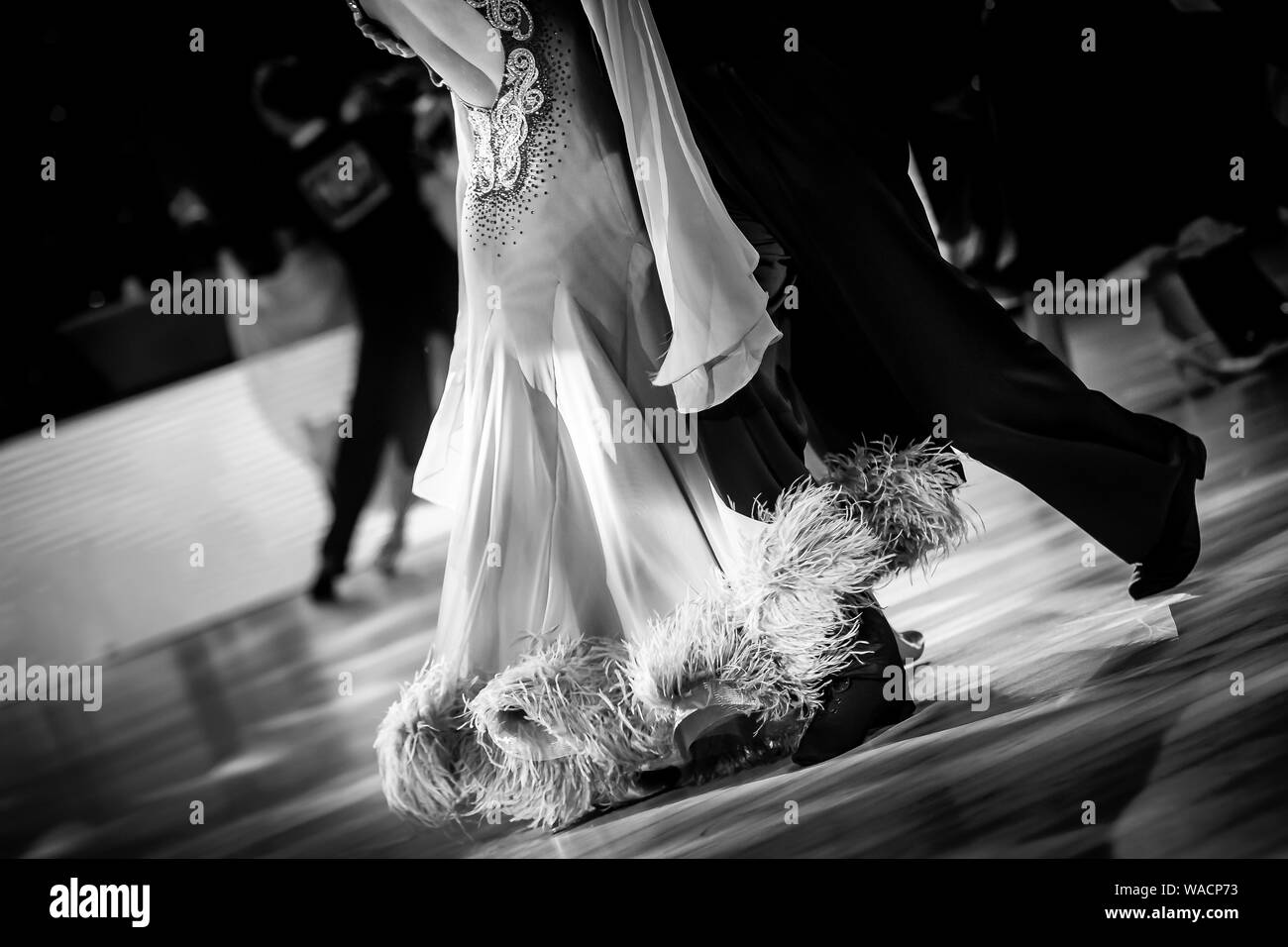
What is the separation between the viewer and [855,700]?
179 cm

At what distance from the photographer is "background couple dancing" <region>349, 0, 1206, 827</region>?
5.91 feet

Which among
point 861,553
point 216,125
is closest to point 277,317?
point 216,125

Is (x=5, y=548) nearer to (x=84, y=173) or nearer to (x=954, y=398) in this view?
(x=84, y=173)

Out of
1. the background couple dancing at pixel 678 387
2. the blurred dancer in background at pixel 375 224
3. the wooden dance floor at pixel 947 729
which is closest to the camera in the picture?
the wooden dance floor at pixel 947 729

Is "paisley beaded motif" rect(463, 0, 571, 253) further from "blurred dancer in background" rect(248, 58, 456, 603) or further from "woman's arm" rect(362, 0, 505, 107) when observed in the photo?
"blurred dancer in background" rect(248, 58, 456, 603)

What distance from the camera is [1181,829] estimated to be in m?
1.60

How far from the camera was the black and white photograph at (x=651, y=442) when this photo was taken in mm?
1772

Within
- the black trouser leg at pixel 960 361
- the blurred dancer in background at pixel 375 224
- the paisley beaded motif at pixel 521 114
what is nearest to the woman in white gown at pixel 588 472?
the paisley beaded motif at pixel 521 114

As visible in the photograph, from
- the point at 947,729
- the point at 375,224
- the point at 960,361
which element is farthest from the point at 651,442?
the point at 375,224

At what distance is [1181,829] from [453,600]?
43.7 inches

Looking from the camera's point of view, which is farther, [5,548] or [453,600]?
[5,548]

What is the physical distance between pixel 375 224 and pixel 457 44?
0.52 meters

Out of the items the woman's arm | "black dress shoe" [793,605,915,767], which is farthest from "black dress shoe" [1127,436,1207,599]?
the woman's arm

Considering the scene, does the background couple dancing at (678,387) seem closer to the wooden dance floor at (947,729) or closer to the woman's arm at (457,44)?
the woman's arm at (457,44)
